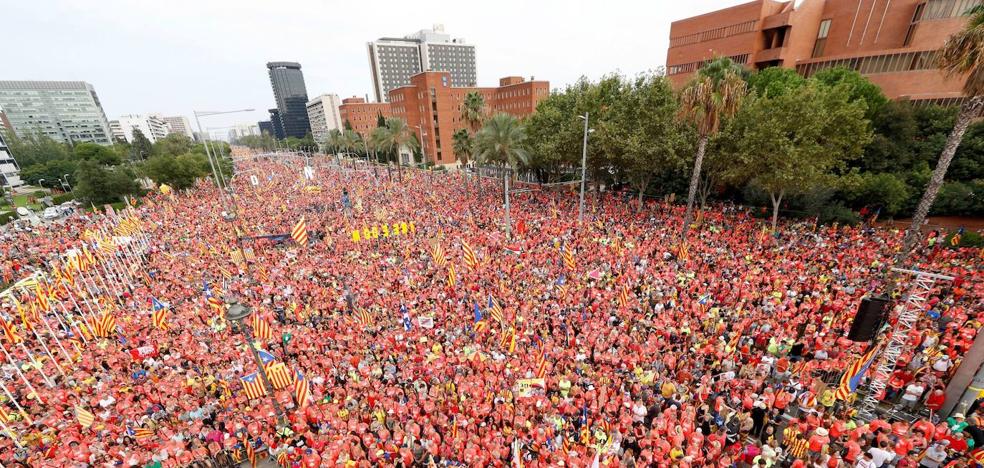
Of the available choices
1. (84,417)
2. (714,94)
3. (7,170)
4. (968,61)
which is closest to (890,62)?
(714,94)

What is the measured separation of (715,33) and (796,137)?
33328mm

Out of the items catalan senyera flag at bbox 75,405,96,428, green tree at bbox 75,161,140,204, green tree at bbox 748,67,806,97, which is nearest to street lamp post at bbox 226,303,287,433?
catalan senyera flag at bbox 75,405,96,428

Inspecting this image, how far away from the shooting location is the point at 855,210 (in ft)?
86.1

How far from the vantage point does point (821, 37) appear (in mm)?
41156

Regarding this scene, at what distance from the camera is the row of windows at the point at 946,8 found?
29.8m

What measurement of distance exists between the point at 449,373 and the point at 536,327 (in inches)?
156

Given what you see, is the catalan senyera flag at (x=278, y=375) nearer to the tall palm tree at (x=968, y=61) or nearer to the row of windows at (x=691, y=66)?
the tall palm tree at (x=968, y=61)

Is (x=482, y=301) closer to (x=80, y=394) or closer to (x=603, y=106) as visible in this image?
(x=80, y=394)

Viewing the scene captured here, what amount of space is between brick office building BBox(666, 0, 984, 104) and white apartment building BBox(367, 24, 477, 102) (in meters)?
107

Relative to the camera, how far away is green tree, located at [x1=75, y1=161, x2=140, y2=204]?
46.2 meters

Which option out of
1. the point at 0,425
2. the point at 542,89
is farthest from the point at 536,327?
the point at 542,89

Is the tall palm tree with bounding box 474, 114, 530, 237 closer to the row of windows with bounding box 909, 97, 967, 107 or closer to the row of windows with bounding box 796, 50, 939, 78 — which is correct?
the row of windows with bounding box 796, 50, 939, 78

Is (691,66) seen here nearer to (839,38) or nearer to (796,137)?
(839,38)

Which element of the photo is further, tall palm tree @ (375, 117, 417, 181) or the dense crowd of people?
tall palm tree @ (375, 117, 417, 181)
